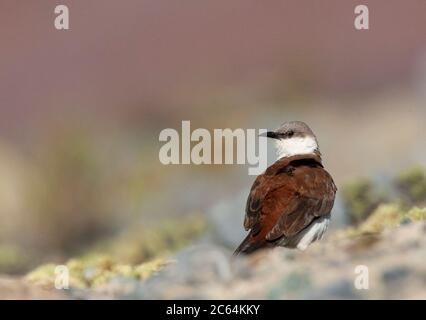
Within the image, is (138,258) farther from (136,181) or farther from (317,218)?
(317,218)

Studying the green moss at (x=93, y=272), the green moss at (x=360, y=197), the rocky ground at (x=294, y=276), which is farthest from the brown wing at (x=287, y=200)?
the green moss at (x=360, y=197)

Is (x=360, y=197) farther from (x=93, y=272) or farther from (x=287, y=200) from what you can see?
(x=93, y=272)

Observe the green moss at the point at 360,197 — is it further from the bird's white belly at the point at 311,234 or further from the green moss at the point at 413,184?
the bird's white belly at the point at 311,234

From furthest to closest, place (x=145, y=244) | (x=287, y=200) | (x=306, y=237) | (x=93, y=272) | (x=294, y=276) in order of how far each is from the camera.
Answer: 1. (x=145, y=244)
2. (x=93, y=272)
3. (x=287, y=200)
4. (x=306, y=237)
5. (x=294, y=276)

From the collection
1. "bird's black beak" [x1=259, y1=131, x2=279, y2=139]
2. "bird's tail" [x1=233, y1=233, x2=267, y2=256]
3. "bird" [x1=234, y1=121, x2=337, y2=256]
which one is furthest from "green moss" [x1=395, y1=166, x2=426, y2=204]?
"bird's tail" [x1=233, y1=233, x2=267, y2=256]

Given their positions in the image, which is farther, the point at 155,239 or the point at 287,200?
the point at 155,239

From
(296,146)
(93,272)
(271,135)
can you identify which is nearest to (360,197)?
(296,146)
